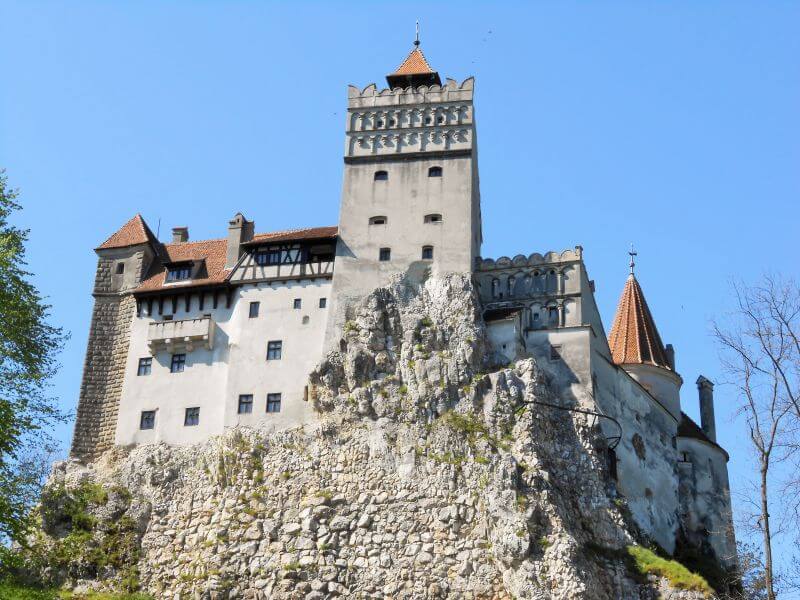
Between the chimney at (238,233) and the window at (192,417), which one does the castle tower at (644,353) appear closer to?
the chimney at (238,233)

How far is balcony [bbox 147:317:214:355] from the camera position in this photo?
62.7 m

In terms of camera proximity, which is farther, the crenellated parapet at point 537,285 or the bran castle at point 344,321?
the crenellated parapet at point 537,285

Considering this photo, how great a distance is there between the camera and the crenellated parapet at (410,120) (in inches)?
2566

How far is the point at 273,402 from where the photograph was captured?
60188 mm

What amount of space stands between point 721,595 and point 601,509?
6.57 metres

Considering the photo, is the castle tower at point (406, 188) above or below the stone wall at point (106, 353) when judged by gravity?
above

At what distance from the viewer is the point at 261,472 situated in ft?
189

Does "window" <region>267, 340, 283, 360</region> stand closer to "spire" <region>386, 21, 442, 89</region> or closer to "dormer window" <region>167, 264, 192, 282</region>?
"dormer window" <region>167, 264, 192, 282</region>

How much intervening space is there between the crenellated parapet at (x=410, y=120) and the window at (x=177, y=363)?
43.3 feet

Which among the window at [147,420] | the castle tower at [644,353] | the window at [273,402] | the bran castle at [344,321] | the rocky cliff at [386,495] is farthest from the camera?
the castle tower at [644,353]

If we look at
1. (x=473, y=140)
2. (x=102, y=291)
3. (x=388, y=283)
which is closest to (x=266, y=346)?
(x=388, y=283)

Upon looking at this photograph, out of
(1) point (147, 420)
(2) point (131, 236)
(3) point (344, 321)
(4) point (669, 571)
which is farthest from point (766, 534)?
(2) point (131, 236)

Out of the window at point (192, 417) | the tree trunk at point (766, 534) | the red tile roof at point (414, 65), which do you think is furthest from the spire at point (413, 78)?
the tree trunk at point (766, 534)

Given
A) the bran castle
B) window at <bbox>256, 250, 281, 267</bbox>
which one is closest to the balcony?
the bran castle
